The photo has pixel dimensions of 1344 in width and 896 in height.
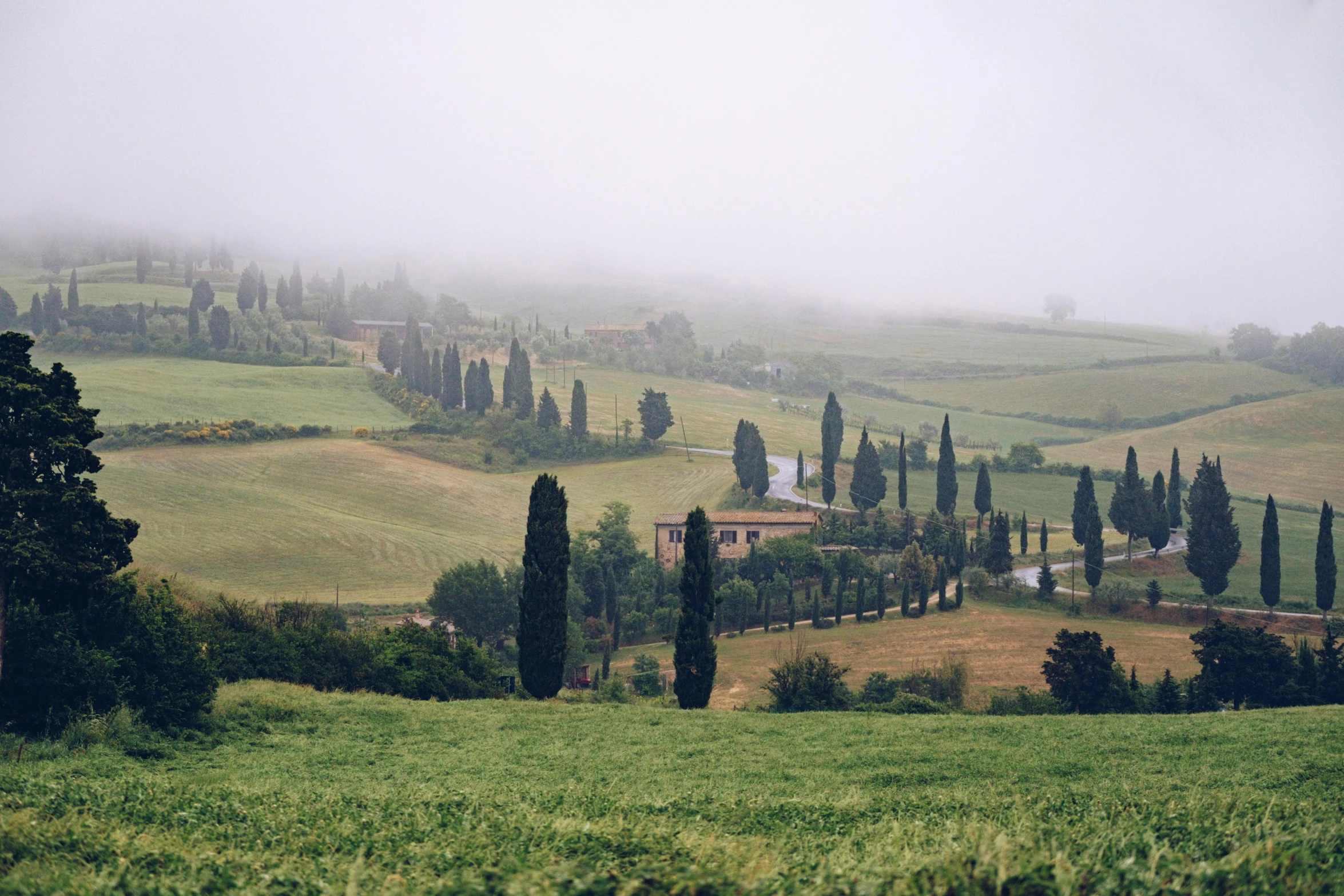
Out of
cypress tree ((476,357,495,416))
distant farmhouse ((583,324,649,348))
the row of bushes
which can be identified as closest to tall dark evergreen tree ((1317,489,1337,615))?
cypress tree ((476,357,495,416))

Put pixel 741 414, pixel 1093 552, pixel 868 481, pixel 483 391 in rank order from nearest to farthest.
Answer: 1. pixel 1093 552
2. pixel 868 481
3. pixel 483 391
4. pixel 741 414

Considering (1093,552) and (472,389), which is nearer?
(1093,552)

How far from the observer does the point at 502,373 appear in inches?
5595

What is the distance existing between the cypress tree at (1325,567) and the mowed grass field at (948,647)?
31.0 ft

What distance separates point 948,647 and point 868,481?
104ft

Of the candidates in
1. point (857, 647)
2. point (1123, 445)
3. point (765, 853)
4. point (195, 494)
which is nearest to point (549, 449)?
point (195, 494)

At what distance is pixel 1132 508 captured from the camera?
77125mm

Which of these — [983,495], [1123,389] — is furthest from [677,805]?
[1123,389]

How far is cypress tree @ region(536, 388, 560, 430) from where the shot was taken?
108 m

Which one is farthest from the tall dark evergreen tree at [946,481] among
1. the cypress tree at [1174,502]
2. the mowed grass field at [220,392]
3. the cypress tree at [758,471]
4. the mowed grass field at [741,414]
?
the mowed grass field at [220,392]

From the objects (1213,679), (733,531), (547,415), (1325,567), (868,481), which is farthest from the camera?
(547,415)

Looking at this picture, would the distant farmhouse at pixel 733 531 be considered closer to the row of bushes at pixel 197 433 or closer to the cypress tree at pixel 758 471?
the cypress tree at pixel 758 471

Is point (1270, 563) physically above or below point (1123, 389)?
below

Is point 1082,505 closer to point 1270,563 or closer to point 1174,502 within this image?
point 1270,563
